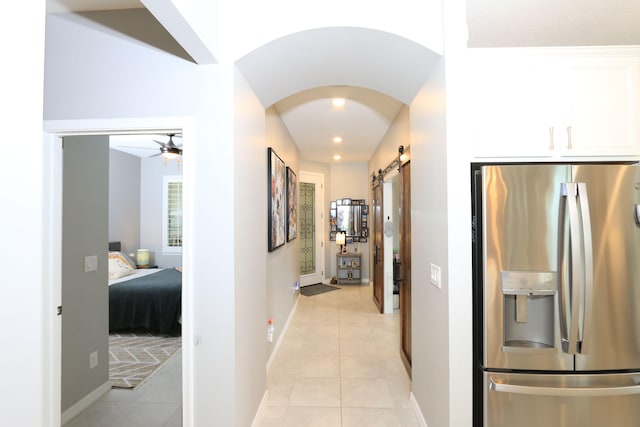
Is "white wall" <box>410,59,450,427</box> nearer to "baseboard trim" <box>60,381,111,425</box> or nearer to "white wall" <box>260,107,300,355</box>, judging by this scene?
"white wall" <box>260,107,300,355</box>

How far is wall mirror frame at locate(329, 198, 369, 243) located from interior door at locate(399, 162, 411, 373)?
3.36 metres

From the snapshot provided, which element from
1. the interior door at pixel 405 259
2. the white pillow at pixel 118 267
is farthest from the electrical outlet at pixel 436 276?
the white pillow at pixel 118 267

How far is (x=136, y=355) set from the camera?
10.8ft

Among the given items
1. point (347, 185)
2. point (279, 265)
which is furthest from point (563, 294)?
point (347, 185)

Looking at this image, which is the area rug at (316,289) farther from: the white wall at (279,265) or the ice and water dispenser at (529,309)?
the ice and water dispenser at (529,309)

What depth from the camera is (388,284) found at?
15.1 ft

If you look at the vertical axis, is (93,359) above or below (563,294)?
below

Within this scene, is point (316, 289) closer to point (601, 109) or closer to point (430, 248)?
point (430, 248)

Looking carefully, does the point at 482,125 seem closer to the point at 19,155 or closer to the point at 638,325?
the point at 638,325

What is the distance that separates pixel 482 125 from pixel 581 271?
2.93 ft

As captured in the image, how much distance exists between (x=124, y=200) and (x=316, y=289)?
4319 mm

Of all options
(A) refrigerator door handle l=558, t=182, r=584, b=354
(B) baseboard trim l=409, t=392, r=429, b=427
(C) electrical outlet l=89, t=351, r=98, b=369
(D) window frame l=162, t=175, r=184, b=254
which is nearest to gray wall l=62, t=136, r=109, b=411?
(C) electrical outlet l=89, t=351, r=98, b=369

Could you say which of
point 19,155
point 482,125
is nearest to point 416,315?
point 482,125

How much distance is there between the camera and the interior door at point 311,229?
6211 millimetres
